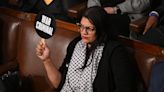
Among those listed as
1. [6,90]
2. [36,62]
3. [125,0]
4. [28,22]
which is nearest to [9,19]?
[28,22]

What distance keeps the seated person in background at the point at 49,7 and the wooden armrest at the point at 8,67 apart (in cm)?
56

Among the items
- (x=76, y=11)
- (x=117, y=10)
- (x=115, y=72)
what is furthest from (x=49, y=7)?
(x=115, y=72)

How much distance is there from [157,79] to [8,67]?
0.94 meters

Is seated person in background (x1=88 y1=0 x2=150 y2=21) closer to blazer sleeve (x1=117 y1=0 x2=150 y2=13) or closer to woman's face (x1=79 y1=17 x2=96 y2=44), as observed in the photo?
blazer sleeve (x1=117 y1=0 x2=150 y2=13)

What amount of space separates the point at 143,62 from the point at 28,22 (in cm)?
80

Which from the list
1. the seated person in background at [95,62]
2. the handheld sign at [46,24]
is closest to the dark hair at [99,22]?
the seated person in background at [95,62]

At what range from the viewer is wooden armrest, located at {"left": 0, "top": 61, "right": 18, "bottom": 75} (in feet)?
6.57

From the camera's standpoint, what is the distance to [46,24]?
1585 mm

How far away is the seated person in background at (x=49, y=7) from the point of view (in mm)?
2521

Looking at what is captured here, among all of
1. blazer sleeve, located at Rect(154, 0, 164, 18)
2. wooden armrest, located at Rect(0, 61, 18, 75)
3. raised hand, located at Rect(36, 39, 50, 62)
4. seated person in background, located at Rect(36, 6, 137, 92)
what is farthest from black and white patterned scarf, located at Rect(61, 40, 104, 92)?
blazer sleeve, located at Rect(154, 0, 164, 18)

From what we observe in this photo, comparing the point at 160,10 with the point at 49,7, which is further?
the point at 49,7

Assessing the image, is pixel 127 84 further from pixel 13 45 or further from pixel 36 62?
pixel 13 45

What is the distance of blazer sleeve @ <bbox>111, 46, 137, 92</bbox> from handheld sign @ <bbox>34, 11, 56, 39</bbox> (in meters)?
0.34

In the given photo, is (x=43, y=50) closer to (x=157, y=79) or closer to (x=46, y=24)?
(x=46, y=24)
